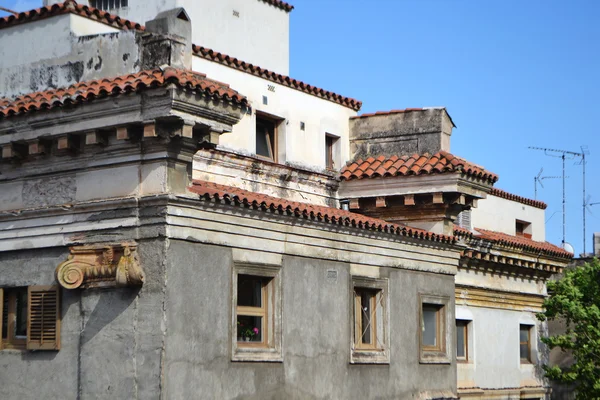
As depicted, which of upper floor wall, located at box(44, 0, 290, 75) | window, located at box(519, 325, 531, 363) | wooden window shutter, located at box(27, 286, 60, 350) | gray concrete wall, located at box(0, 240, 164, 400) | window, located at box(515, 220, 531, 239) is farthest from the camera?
window, located at box(515, 220, 531, 239)

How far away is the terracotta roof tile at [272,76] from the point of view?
62.4 ft

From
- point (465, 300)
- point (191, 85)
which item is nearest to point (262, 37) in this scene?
point (465, 300)

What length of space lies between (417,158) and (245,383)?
21.9 feet

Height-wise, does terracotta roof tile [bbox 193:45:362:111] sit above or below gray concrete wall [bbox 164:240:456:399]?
above

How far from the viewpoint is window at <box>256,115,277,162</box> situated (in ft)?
66.1

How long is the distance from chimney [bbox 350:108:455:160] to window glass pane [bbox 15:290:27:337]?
308 inches

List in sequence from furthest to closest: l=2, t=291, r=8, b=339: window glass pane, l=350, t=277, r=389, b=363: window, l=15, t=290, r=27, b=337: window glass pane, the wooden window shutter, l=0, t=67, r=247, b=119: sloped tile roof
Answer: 1. l=350, t=277, r=389, b=363: window
2. l=2, t=291, r=8, b=339: window glass pane
3. l=15, t=290, r=27, b=337: window glass pane
4. the wooden window shutter
5. l=0, t=67, r=247, b=119: sloped tile roof

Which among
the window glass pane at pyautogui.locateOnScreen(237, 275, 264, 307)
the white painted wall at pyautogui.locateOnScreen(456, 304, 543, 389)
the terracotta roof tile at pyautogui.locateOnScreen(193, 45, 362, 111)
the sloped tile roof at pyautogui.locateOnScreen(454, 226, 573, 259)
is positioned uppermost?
the terracotta roof tile at pyautogui.locateOnScreen(193, 45, 362, 111)

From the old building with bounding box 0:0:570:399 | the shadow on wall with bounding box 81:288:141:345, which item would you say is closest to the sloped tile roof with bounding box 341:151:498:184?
the old building with bounding box 0:0:570:399

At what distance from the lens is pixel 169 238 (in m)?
14.8

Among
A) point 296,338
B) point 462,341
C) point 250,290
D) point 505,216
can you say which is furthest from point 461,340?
point 250,290

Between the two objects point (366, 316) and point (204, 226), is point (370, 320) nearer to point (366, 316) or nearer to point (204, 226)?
point (366, 316)

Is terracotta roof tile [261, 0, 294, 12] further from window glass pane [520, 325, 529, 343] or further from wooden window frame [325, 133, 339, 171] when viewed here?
window glass pane [520, 325, 529, 343]

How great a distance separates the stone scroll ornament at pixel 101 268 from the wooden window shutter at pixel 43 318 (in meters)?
0.47
